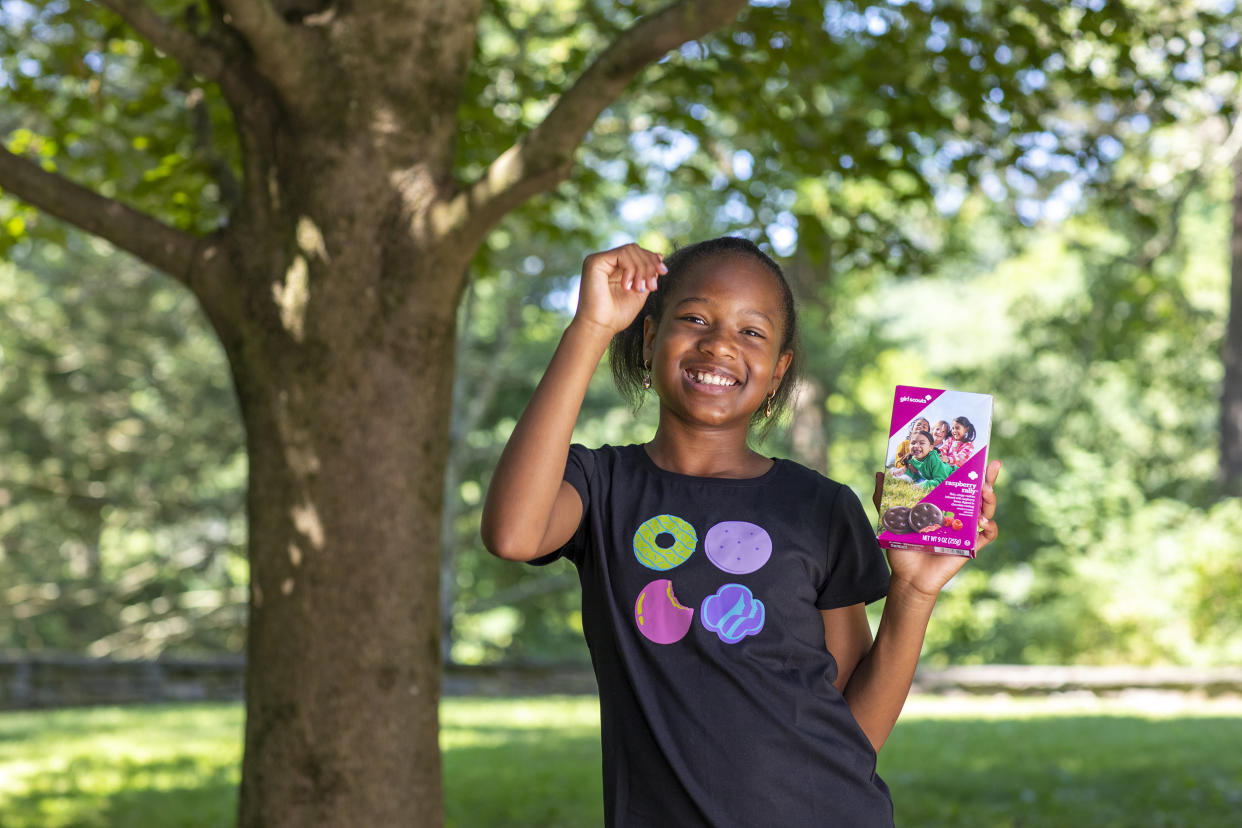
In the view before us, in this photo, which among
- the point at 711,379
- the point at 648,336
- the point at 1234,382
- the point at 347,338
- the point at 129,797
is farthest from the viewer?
the point at 1234,382

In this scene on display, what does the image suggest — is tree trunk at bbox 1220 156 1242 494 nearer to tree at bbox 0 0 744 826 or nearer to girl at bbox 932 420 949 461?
tree at bbox 0 0 744 826

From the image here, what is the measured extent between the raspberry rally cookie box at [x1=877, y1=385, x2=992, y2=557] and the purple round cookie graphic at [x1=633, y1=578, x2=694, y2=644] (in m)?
0.33

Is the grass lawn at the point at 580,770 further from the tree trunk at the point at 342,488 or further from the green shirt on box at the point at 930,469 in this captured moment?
the green shirt on box at the point at 930,469

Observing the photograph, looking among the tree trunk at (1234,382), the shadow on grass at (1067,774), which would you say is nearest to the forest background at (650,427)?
the tree trunk at (1234,382)

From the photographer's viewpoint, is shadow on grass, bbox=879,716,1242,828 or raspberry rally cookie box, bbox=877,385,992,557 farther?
shadow on grass, bbox=879,716,1242,828

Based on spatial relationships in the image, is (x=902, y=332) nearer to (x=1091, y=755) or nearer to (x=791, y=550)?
(x=1091, y=755)

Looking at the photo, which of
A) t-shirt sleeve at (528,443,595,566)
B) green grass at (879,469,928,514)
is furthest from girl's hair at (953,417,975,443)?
t-shirt sleeve at (528,443,595,566)

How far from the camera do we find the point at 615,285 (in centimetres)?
195

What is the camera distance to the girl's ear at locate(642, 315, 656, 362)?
2.21m

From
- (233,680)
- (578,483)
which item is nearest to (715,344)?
(578,483)

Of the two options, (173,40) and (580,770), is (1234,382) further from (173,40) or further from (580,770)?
(173,40)

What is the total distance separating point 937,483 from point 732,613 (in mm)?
374

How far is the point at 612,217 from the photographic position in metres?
18.2

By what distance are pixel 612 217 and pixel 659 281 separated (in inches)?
637
